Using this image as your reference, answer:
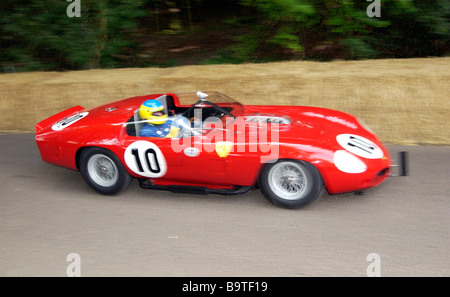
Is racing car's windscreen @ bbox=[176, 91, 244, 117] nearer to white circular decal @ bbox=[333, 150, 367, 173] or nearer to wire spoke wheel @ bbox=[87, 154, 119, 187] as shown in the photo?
wire spoke wheel @ bbox=[87, 154, 119, 187]

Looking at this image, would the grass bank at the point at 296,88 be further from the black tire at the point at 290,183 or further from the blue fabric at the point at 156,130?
the black tire at the point at 290,183

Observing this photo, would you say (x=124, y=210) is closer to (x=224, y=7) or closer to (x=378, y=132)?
(x=378, y=132)

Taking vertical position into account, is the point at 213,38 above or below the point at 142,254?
above

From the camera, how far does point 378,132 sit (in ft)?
20.5

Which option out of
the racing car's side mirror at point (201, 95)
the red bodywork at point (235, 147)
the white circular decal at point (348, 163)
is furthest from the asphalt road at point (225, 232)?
the racing car's side mirror at point (201, 95)

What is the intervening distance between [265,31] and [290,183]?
5.12 m

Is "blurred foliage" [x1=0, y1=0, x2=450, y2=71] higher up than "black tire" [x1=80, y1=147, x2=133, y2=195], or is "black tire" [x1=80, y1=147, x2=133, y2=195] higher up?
"blurred foliage" [x1=0, y1=0, x2=450, y2=71]

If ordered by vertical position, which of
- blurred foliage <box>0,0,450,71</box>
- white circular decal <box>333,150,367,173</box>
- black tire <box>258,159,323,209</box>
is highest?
blurred foliage <box>0,0,450,71</box>

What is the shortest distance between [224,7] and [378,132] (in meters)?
7.98

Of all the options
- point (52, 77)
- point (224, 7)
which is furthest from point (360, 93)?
point (224, 7)

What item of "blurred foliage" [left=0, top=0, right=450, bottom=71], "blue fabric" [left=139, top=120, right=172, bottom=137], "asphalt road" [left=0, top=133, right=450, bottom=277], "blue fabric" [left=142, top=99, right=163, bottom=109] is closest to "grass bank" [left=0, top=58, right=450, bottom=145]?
"blurred foliage" [left=0, top=0, right=450, bottom=71]

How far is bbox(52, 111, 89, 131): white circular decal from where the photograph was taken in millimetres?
5090

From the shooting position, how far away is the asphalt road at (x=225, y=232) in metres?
3.52
